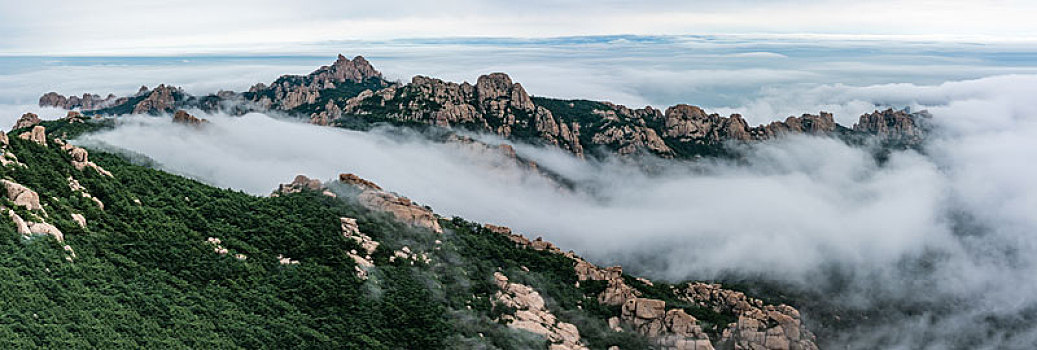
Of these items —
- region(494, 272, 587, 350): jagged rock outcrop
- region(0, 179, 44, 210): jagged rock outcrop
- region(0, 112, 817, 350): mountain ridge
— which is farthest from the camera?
region(494, 272, 587, 350): jagged rock outcrop

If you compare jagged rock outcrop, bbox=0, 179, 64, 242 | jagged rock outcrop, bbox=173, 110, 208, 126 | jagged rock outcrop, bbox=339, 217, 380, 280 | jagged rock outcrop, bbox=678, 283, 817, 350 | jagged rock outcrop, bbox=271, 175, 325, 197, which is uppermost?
jagged rock outcrop, bbox=0, 179, 64, 242

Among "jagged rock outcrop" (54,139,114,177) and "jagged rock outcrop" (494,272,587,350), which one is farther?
"jagged rock outcrop" (494,272,587,350)

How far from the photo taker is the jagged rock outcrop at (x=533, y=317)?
63156 millimetres

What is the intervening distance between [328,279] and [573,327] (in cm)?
2650

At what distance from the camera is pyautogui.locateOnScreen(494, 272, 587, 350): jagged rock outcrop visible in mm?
63156

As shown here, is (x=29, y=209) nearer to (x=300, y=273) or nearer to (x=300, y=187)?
(x=300, y=273)

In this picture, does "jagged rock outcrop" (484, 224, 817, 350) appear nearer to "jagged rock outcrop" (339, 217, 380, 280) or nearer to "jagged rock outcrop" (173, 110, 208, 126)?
"jagged rock outcrop" (339, 217, 380, 280)

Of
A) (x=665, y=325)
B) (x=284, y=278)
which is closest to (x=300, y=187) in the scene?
(x=284, y=278)

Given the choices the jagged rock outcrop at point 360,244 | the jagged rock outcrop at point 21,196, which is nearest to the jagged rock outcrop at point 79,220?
the jagged rock outcrop at point 21,196

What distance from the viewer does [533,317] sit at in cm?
6625

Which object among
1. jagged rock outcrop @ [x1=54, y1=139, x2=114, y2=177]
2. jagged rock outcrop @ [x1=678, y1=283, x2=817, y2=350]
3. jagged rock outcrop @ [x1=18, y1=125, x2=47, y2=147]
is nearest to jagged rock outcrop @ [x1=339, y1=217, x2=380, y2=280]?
jagged rock outcrop @ [x1=54, y1=139, x2=114, y2=177]

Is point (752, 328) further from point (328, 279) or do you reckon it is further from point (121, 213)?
point (121, 213)

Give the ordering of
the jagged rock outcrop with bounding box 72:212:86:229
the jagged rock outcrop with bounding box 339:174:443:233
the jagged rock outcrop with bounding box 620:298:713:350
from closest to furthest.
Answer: the jagged rock outcrop with bounding box 72:212:86:229
the jagged rock outcrop with bounding box 620:298:713:350
the jagged rock outcrop with bounding box 339:174:443:233

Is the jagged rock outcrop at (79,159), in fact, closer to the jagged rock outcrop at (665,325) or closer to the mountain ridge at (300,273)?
the mountain ridge at (300,273)
